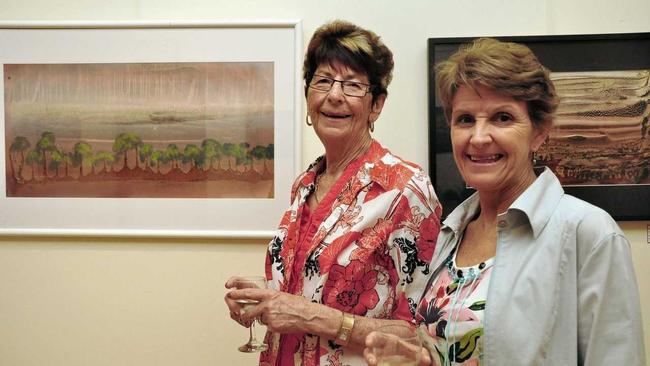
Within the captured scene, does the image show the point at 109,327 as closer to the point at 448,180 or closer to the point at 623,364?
the point at 448,180

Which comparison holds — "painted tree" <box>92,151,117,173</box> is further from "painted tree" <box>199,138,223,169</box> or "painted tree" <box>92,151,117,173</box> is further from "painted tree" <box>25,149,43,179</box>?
"painted tree" <box>199,138,223,169</box>

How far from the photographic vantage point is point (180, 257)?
2305mm

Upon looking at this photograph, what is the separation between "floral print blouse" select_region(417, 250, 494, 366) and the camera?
1.06 metres

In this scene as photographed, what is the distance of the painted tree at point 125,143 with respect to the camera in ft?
7.59

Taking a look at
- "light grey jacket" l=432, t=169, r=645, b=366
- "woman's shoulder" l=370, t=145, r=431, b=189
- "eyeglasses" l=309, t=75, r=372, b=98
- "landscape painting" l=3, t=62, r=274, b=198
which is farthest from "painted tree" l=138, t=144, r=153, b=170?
"light grey jacket" l=432, t=169, r=645, b=366

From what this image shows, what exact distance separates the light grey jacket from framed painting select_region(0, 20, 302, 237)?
1284mm

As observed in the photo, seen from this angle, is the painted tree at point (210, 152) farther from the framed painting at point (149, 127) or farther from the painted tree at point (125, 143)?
the painted tree at point (125, 143)

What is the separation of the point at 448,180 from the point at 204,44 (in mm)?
1037

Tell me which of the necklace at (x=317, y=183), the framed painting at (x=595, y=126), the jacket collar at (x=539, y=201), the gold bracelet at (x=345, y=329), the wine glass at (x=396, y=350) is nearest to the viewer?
the wine glass at (x=396, y=350)

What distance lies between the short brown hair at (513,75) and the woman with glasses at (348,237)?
36 centimetres

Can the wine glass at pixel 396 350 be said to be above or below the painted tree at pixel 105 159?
below

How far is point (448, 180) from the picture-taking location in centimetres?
217

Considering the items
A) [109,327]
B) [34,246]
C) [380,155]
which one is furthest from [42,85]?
[380,155]

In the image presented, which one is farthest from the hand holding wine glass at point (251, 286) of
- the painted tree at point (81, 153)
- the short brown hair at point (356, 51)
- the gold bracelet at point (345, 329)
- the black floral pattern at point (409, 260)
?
the painted tree at point (81, 153)
